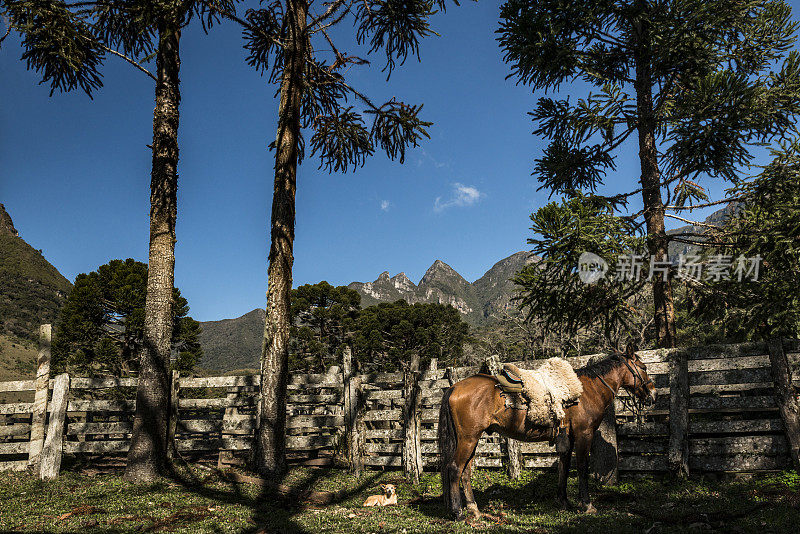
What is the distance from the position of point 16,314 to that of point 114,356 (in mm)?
75745

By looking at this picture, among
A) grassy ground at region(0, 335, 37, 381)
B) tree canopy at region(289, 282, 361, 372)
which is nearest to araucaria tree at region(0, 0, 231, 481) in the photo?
tree canopy at region(289, 282, 361, 372)

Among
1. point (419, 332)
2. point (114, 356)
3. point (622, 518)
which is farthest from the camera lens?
point (419, 332)

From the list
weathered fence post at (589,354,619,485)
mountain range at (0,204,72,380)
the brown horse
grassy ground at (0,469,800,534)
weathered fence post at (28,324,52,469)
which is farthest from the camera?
mountain range at (0,204,72,380)

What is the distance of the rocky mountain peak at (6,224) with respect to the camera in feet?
386

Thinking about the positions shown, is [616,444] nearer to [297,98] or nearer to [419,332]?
[297,98]

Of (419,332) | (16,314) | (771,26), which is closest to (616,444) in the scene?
(771,26)

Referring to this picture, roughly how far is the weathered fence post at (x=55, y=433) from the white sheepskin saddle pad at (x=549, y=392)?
31.4 feet

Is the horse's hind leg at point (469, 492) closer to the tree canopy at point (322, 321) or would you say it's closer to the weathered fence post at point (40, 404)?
the weathered fence post at point (40, 404)

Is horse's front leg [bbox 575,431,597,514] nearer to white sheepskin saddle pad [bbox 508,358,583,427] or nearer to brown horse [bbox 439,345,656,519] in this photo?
brown horse [bbox 439,345,656,519]

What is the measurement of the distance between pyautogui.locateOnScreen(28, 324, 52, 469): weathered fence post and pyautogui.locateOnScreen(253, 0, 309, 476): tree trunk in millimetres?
4437

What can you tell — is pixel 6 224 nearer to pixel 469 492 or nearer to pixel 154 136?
pixel 154 136

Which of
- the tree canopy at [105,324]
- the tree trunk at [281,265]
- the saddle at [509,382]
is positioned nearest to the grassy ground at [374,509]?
the tree trunk at [281,265]

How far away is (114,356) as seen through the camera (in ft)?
103

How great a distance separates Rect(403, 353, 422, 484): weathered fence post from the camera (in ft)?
32.4
